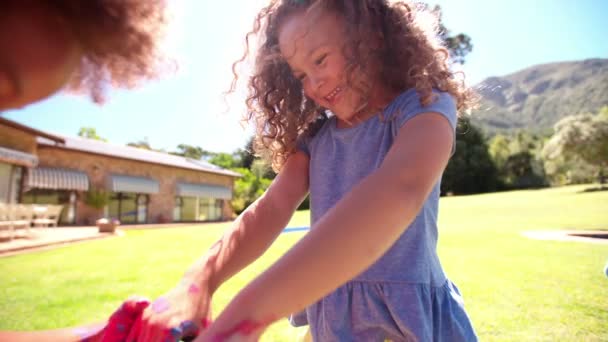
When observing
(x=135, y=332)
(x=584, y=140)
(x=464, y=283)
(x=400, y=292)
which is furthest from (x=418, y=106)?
(x=584, y=140)

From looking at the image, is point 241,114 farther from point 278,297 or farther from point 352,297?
point 278,297

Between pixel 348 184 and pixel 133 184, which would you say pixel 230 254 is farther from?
pixel 133 184

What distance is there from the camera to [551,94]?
146 metres

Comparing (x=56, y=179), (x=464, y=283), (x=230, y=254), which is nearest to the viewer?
(x=230, y=254)

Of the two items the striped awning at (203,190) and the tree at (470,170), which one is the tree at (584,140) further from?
the striped awning at (203,190)

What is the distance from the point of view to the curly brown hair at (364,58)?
1.20 m

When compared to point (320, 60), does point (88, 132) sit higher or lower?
higher

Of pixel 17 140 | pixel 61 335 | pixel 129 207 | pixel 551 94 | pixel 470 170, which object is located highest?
pixel 551 94

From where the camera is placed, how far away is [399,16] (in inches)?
50.7

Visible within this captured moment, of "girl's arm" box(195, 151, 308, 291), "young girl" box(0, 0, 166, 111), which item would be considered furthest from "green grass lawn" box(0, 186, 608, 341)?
"young girl" box(0, 0, 166, 111)

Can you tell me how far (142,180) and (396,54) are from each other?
24.6m

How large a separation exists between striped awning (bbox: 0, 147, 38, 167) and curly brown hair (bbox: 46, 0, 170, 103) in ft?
55.3

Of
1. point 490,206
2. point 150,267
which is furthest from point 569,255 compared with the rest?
point 490,206

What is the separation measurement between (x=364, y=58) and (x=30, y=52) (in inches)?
35.8
